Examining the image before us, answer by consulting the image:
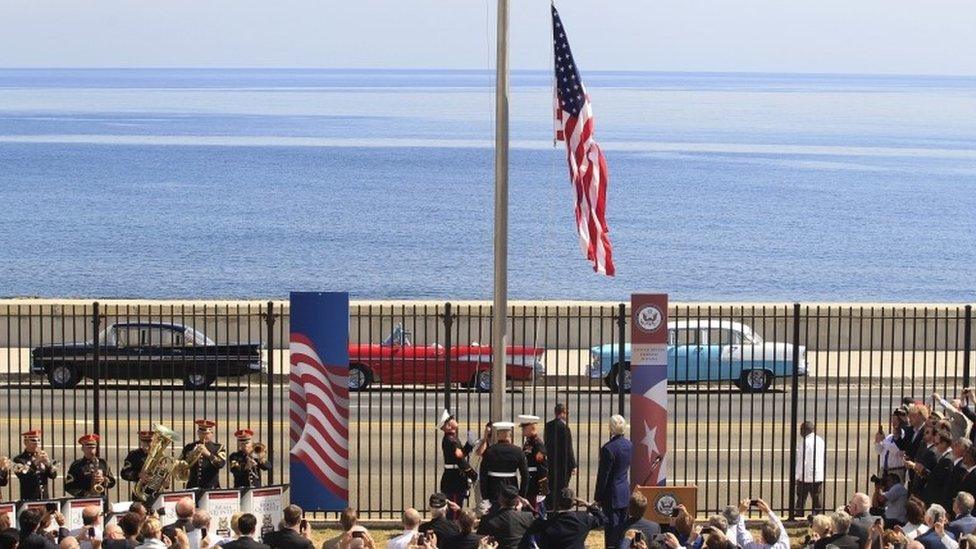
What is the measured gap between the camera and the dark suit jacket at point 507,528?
13.2 meters

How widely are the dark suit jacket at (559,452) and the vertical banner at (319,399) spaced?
2.24 meters

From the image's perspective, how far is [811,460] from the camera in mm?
17562

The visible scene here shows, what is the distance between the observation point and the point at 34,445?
1587cm

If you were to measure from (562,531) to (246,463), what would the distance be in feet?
14.4

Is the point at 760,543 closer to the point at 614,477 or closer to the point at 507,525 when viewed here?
the point at 507,525

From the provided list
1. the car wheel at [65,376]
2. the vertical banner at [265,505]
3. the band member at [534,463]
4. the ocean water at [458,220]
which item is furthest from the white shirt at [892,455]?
the ocean water at [458,220]

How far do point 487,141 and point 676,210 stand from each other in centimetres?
7796

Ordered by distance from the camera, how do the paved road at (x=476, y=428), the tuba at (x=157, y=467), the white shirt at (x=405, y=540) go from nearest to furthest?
the white shirt at (x=405, y=540) < the tuba at (x=157, y=467) < the paved road at (x=476, y=428)

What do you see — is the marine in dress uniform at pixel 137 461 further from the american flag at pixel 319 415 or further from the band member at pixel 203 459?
the american flag at pixel 319 415

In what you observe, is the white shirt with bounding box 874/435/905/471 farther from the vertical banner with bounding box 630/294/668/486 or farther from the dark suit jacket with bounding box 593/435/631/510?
the dark suit jacket with bounding box 593/435/631/510

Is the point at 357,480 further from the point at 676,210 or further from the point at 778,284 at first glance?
the point at 676,210

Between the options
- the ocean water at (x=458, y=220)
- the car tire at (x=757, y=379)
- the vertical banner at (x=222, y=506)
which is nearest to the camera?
the vertical banner at (x=222, y=506)

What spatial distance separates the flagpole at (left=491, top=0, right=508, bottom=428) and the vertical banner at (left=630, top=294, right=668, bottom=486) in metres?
1.65

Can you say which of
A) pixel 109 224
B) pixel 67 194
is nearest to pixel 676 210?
pixel 109 224
